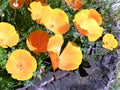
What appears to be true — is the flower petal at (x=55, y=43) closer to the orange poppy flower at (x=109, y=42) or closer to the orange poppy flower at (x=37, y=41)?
the orange poppy flower at (x=37, y=41)

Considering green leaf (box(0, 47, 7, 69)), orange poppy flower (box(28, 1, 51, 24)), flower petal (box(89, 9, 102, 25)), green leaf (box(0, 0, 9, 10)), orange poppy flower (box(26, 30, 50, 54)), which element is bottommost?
green leaf (box(0, 47, 7, 69))

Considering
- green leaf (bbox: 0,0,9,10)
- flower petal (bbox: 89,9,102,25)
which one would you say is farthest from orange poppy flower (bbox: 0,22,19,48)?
flower petal (bbox: 89,9,102,25)

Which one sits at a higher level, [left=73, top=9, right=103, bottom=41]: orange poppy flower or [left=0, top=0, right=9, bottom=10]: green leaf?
[left=0, top=0, right=9, bottom=10]: green leaf

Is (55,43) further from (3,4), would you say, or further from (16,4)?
(3,4)

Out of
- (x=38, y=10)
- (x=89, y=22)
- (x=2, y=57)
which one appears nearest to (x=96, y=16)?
(x=89, y=22)

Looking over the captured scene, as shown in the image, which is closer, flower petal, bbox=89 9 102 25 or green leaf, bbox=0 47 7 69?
green leaf, bbox=0 47 7 69

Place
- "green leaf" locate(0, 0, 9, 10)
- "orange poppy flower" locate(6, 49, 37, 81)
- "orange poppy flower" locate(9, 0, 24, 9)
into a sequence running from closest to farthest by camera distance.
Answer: "orange poppy flower" locate(6, 49, 37, 81) < "orange poppy flower" locate(9, 0, 24, 9) < "green leaf" locate(0, 0, 9, 10)

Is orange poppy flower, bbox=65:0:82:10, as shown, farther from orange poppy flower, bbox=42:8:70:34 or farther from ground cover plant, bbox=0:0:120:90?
orange poppy flower, bbox=42:8:70:34

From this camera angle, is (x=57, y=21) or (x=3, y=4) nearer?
(x=57, y=21)
